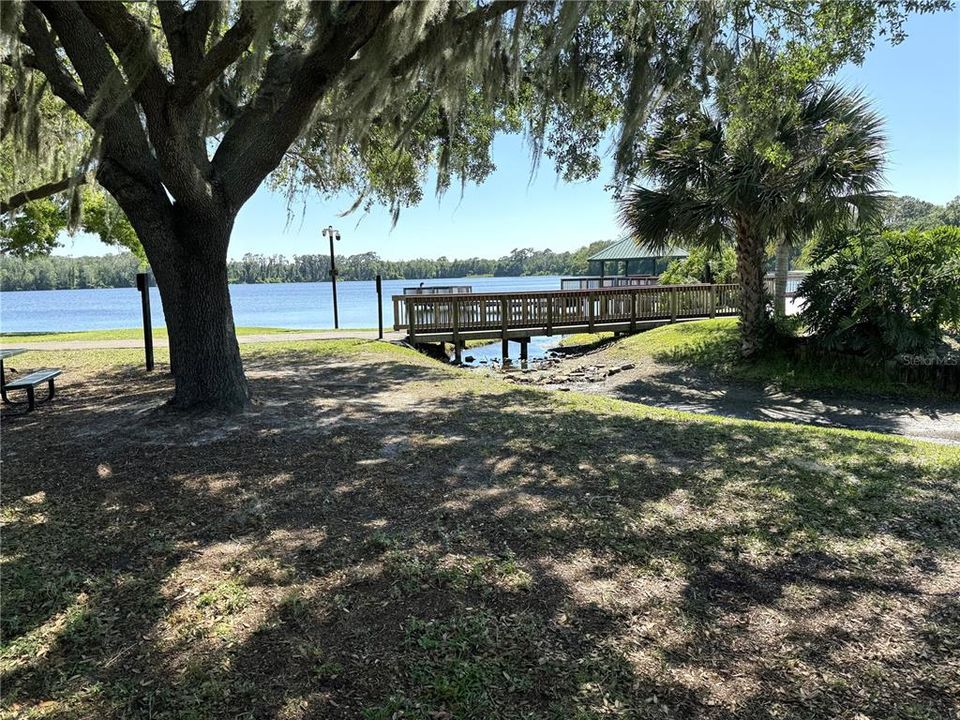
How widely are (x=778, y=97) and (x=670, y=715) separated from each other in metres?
7.26

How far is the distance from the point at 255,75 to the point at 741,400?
8599mm

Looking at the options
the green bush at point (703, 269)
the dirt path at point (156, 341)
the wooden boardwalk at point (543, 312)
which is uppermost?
the green bush at point (703, 269)

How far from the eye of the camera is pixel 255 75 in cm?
489

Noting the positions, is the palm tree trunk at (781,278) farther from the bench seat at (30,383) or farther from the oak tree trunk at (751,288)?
the bench seat at (30,383)

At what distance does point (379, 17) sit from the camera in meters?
4.91

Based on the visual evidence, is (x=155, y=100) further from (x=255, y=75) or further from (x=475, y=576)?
(x=475, y=576)

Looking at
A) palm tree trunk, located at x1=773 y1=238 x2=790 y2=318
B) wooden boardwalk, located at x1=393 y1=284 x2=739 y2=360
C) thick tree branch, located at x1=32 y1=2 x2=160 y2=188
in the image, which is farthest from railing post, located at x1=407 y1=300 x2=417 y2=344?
thick tree branch, located at x1=32 y1=2 x2=160 y2=188

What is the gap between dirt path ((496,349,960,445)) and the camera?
322 inches

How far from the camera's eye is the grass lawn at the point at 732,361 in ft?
32.7

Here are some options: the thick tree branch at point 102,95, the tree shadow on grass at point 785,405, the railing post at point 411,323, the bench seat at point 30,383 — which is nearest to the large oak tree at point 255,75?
the thick tree branch at point 102,95

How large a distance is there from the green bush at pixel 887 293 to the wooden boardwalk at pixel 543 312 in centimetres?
512

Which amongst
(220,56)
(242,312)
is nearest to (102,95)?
(220,56)

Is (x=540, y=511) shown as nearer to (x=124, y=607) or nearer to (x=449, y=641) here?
(x=449, y=641)

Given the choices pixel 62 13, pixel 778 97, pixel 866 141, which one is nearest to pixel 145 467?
pixel 62 13
